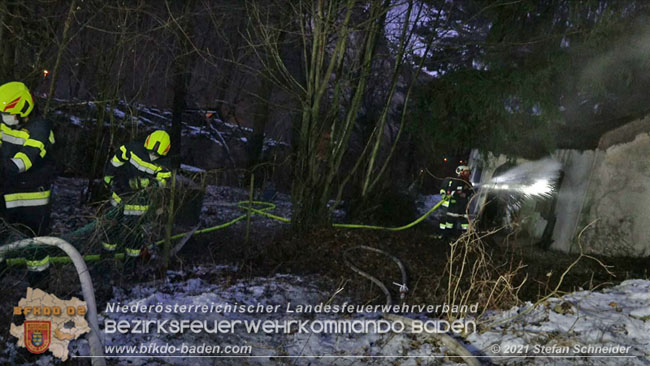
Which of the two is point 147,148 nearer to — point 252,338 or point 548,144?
point 252,338

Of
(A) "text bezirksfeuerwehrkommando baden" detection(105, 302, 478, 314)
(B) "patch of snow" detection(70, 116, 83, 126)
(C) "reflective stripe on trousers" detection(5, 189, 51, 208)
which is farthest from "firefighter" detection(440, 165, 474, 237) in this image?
(B) "patch of snow" detection(70, 116, 83, 126)

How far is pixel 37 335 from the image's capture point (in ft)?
9.68

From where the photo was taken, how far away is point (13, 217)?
167 inches

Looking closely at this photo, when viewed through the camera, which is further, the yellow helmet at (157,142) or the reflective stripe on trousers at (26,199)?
the yellow helmet at (157,142)

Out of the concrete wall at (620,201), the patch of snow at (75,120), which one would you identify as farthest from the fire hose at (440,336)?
the patch of snow at (75,120)

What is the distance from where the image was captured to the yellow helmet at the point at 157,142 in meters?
5.63

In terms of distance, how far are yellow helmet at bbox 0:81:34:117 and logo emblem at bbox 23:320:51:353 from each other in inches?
88.5

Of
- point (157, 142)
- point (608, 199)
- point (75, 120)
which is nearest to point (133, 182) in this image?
point (157, 142)

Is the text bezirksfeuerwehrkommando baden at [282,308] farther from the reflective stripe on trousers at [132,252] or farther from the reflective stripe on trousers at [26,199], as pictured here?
the reflective stripe on trousers at [26,199]

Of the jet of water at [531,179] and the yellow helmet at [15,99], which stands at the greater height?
the jet of water at [531,179]

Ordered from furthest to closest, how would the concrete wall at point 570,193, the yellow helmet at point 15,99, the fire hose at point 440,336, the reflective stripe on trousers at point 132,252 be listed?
the concrete wall at point 570,193
the reflective stripe on trousers at point 132,252
the yellow helmet at point 15,99
the fire hose at point 440,336

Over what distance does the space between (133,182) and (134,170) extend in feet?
0.62

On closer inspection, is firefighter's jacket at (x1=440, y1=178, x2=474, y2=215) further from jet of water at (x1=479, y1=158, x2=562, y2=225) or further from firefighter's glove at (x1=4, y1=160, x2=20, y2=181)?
firefighter's glove at (x1=4, y1=160, x2=20, y2=181)

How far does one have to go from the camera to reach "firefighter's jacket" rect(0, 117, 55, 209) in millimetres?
4086
